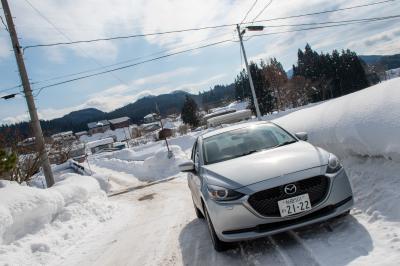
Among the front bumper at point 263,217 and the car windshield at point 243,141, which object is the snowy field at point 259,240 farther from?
the car windshield at point 243,141

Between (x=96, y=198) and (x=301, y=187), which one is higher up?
(x=301, y=187)

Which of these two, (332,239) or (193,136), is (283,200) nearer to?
(332,239)

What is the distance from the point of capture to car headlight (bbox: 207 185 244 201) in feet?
14.6

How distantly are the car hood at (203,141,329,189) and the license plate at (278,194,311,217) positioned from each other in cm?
31

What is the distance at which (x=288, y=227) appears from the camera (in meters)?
4.37

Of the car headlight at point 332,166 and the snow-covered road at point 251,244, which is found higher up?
the car headlight at point 332,166

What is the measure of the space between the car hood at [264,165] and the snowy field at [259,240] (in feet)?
2.90

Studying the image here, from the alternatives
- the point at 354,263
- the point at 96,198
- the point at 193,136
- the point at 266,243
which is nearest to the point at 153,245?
the point at 266,243

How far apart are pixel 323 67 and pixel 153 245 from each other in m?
86.3

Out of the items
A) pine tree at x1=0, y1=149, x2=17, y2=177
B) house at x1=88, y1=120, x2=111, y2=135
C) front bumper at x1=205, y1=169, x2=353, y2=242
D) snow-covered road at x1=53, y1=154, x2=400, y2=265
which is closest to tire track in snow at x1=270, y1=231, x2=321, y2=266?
snow-covered road at x1=53, y1=154, x2=400, y2=265

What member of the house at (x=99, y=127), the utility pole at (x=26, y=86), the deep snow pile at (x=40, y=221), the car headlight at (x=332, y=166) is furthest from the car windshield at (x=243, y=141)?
the house at (x=99, y=127)

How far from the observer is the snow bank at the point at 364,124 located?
5691 millimetres

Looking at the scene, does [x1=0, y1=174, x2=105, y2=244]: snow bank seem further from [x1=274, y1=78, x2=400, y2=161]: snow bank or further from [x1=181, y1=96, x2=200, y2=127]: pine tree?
[x1=181, y1=96, x2=200, y2=127]: pine tree

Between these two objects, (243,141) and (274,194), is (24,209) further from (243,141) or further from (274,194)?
(274,194)
